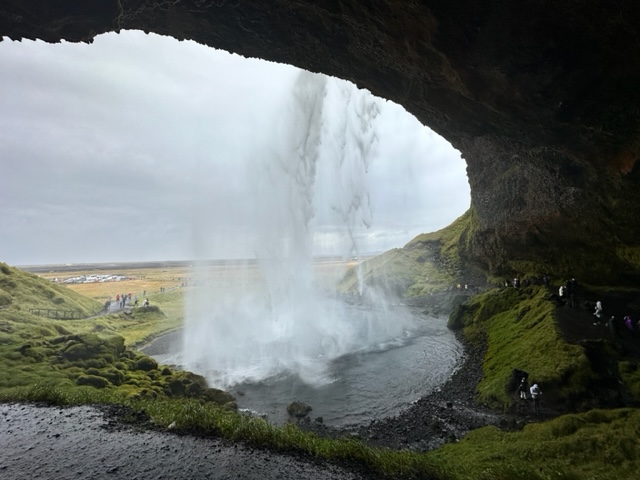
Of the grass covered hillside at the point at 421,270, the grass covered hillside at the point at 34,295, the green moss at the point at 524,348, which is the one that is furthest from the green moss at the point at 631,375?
the grass covered hillside at the point at 34,295

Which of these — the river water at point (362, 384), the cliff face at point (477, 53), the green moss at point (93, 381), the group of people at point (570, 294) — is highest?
the cliff face at point (477, 53)

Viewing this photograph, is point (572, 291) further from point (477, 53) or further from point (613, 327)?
point (477, 53)

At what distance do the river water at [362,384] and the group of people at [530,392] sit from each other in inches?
259

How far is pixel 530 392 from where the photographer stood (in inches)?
752

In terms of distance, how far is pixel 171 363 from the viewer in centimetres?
3397

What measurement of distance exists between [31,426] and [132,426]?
12.1 feet

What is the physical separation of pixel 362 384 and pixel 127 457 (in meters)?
19.6

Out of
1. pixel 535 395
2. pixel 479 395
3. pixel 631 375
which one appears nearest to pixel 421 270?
pixel 479 395

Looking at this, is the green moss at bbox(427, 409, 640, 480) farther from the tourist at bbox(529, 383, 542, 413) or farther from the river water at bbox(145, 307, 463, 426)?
the river water at bbox(145, 307, 463, 426)

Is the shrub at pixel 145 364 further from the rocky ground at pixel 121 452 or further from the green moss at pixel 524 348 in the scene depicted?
the green moss at pixel 524 348

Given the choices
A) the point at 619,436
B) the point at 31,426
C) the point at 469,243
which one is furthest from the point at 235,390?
the point at 469,243

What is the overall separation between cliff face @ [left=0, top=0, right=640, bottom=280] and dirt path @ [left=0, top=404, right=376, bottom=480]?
15.8 meters

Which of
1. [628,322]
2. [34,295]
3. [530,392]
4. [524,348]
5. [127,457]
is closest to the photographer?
[127,457]

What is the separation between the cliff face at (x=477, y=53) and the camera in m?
11.5
